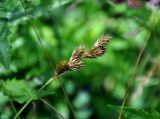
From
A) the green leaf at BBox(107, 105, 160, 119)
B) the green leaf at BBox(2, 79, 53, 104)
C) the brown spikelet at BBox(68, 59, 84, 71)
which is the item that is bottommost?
the green leaf at BBox(107, 105, 160, 119)

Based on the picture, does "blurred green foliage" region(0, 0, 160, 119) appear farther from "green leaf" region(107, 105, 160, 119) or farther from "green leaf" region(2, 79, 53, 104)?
"green leaf" region(107, 105, 160, 119)

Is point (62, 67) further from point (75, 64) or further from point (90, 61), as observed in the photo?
point (90, 61)

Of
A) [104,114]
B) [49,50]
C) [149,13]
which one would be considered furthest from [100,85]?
[149,13]

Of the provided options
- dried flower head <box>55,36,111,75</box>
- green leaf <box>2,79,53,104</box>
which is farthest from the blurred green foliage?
dried flower head <box>55,36,111,75</box>

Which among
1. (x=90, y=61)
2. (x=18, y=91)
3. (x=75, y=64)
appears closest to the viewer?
(x=75, y=64)

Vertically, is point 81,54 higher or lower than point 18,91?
higher

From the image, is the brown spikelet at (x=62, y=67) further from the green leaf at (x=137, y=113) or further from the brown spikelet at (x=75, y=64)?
the green leaf at (x=137, y=113)

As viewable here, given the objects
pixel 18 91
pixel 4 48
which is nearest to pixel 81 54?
pixel 4 48

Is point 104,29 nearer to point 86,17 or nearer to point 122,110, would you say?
point 86,17

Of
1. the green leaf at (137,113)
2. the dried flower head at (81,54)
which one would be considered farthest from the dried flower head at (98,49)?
the green leaf at (137,113)
